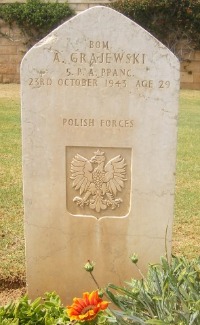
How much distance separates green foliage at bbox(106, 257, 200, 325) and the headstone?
0.41 metres

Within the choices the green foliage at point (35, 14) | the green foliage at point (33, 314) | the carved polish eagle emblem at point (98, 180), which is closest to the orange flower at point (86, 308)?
the green foliage at point (33, 314)

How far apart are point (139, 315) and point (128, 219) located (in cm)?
79

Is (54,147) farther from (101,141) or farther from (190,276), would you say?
(190,276)

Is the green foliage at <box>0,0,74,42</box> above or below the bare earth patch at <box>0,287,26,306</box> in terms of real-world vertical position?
above

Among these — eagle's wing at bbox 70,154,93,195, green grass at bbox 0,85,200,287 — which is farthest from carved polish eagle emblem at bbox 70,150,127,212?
green grass at bbox 0,85,200,287

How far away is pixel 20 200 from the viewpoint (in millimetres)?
5324

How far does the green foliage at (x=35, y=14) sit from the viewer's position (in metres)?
16.9

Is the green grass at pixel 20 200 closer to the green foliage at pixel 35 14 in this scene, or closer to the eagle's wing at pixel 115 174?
the eagle's wing at pixel 115 174

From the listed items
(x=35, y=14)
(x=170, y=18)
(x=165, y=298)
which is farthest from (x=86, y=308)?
(x=35, y=14)

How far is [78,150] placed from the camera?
316 centimetres

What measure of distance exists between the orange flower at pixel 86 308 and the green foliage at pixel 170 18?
14877mm

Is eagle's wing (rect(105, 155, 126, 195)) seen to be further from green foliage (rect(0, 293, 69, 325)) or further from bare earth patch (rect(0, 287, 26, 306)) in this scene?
bare earth patch (rect(0, 287, 26, 306))

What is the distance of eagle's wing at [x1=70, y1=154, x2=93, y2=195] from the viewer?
3170 millimetres

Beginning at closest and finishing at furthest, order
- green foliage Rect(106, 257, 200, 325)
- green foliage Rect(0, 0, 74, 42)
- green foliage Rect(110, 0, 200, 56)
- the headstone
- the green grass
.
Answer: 1. green foliage Rect(106, 257, 200, 325)
2. the headstone
3. the green grass
4. green foliage Rect(110, 0, 200, 56)
5. green foliage Rect(0, 0, 74, 42)
